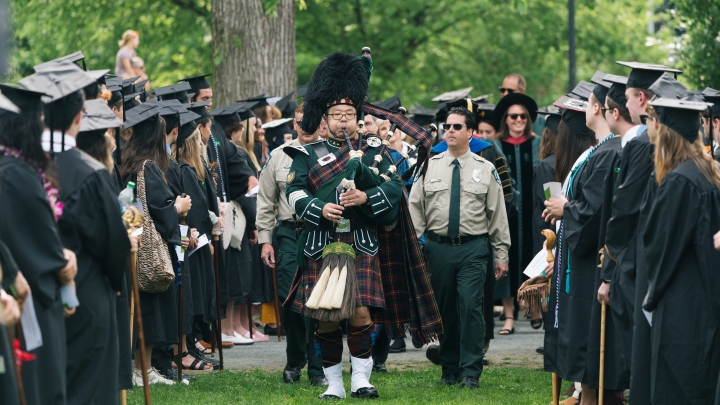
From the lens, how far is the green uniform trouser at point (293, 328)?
10.2 meters

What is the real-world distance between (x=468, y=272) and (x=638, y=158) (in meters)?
3.00

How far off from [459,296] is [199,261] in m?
2.23

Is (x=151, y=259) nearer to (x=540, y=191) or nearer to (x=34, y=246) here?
(x=34, y=246)

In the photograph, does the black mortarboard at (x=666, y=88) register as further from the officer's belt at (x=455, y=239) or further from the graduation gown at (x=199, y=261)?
the graduation gown at (x=199, y=261)

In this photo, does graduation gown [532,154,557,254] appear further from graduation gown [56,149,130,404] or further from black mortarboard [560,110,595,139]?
graduation gown [56,149,130,404]

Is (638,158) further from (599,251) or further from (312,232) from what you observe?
(312,232)

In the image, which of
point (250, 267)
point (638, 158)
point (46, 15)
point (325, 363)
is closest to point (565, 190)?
point (638, 158)

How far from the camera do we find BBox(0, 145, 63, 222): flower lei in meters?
6.03

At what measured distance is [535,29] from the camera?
27.0 m

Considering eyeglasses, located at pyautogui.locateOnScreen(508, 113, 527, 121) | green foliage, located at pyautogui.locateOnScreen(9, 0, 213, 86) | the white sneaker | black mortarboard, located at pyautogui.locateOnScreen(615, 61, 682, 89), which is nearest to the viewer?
black mortarboard, located at pyautogui.locateOnScreen(615, 61, 682, 89)

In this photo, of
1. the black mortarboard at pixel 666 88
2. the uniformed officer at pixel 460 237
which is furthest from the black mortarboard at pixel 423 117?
the black mortarboard at pixel 666 88

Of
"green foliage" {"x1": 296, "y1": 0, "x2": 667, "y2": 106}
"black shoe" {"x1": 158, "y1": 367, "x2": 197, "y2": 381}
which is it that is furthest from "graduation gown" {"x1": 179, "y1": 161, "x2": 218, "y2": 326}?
"green foliage" {"x1": 296, "y1": 0, "x2": 667, "y2": 106}

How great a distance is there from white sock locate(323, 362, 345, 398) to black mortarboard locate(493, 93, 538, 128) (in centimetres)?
516

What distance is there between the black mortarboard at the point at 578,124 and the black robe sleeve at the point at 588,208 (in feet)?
2.89
